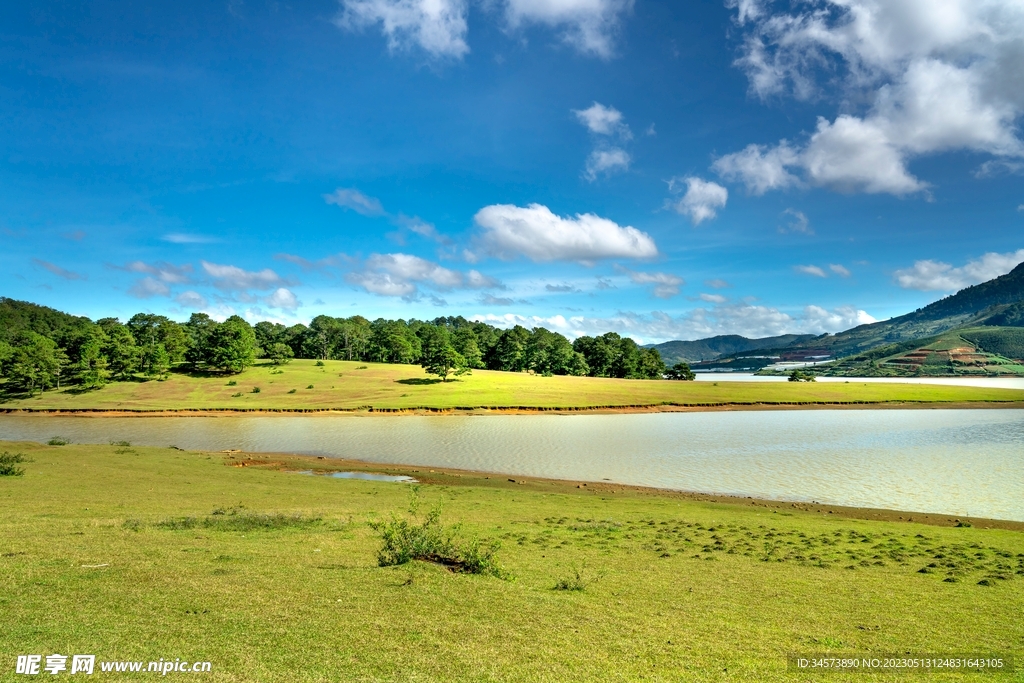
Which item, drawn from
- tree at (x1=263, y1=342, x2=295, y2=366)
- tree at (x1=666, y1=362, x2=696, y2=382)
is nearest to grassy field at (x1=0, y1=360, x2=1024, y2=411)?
tree at (x1=263, y1=342, x2=295, y2=366)

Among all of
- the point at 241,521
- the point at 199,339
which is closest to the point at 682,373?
the point at 199,339

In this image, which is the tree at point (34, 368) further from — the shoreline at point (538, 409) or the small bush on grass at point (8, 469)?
the small bush on grass at point (8, 469)

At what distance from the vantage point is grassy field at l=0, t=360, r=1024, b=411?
79812 mm

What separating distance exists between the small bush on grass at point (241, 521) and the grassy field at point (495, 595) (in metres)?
0.24

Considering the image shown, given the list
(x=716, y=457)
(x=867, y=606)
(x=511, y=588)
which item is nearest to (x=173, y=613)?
(x=511, y=588)

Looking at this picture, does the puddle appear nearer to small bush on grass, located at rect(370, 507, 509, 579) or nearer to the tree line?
small bush on grass, located at rect(370, 507, 509, 579)

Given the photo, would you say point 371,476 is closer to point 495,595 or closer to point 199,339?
point 495,595

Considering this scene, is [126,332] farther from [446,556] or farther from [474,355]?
[446,556]

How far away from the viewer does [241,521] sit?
1658 cm

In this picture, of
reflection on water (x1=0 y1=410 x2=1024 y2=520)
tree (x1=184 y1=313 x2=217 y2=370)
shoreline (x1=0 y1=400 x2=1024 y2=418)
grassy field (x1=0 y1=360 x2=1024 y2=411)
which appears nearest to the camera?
reflection on water (x1=0 y1=410 x2=1024 y2=520)

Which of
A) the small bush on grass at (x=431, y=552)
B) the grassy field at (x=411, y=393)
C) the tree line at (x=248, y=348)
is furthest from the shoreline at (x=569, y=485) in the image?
the tree line at (x=248, y=348)

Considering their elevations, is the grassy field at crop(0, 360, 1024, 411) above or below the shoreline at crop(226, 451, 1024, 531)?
above

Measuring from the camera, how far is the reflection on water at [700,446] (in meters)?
29.8

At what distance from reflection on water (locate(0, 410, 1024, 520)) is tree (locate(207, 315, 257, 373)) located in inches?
1371
